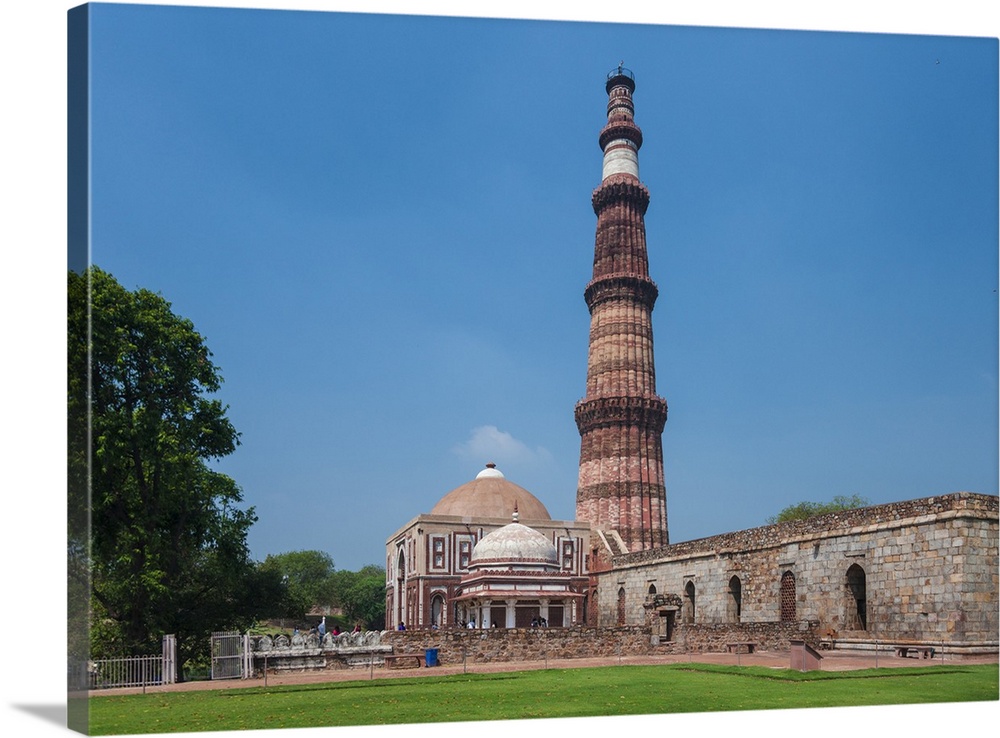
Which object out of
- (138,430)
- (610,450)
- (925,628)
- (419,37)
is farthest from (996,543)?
(610,450)

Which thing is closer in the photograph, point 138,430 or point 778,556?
point 138,430

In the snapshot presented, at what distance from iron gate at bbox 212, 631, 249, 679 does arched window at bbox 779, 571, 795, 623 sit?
1355 cm

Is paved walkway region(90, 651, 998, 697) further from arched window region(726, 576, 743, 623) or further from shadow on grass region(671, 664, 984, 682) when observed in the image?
arched window region(726, 576, 743, 623)

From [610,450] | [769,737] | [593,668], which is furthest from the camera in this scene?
[610,450]

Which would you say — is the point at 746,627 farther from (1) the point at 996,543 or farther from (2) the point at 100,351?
(2) the point at 100,351

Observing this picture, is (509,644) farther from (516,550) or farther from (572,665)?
(516,550)

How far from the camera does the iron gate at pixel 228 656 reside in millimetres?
18922

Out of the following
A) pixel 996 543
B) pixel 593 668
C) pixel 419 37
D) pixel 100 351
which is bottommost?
pixel 593 668

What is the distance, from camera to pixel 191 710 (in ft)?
42.7

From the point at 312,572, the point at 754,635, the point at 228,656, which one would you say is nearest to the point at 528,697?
the point at 228,656

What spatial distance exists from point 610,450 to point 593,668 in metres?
23.8

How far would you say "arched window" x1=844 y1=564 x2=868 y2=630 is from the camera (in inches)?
865

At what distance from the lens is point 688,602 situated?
30.8 metres

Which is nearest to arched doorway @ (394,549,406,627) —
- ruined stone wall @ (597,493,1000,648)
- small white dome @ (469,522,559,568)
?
small white dome @ (469,522,559,568)
